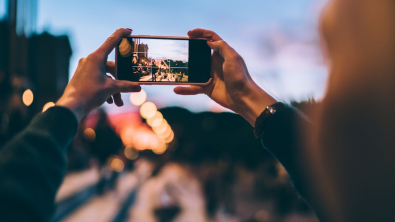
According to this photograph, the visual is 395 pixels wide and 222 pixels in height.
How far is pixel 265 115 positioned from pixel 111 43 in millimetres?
948

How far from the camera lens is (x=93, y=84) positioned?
132 centimetres

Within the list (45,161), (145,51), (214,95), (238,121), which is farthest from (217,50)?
(238,121)

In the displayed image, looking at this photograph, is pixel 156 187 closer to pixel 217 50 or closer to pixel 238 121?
pixel 238 121

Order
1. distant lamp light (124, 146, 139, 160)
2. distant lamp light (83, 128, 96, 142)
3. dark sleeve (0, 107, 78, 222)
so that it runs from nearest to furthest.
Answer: dark sleeve (0, 107, 78, 222)
distant lamp light (83, 128, 96, 142)
distant lamp light (124, 146, 139, 160)

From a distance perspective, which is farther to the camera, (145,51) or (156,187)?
(156,187)

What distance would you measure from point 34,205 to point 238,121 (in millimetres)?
40406

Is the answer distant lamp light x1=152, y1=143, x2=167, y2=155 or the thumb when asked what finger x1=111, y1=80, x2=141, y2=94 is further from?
distant lamp light x1=152, y1=143, x2=167, y2=155

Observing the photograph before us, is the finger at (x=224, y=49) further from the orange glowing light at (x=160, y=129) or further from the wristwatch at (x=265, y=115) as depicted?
the orange glowing light at (x=160, y=129)

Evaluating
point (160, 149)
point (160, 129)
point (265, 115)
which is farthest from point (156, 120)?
point (265, 115)

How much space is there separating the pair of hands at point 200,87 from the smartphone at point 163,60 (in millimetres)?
46

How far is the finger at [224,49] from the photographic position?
4.91 feet

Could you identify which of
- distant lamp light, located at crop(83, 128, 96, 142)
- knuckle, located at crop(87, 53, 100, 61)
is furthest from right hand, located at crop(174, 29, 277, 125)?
distant lamp light, located at crop(83, 128, 96, 142)

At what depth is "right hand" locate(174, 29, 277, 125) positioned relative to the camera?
1.37 m

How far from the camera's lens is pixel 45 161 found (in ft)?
2.39
